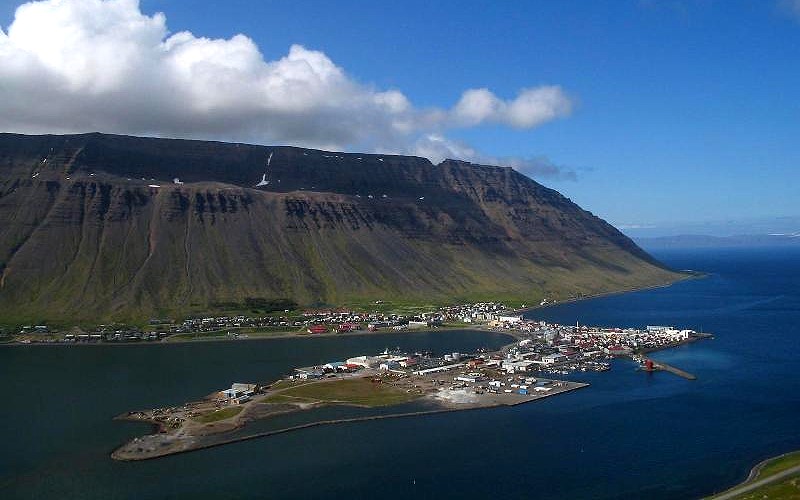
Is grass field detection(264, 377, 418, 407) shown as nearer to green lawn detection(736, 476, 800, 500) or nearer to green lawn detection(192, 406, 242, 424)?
green lawn detection(192, 406, 242, 424)

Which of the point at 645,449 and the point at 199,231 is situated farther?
the point at 199,231

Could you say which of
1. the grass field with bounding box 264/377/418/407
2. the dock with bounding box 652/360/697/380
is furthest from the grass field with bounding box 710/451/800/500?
the grass field with bounding box 264/377/418/407

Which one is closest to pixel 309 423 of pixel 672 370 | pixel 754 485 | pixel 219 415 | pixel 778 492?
pixel 219 415

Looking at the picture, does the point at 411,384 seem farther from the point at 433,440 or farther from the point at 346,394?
the point at 433,440

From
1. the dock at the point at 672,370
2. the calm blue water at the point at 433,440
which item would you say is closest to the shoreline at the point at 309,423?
the calm blue water at the point at 433,440

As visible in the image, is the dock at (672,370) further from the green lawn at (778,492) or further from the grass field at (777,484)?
the green lawn at (778,492)

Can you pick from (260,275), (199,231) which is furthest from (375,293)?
(199,231)

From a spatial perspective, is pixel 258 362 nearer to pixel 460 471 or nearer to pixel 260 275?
pixel 460 471
